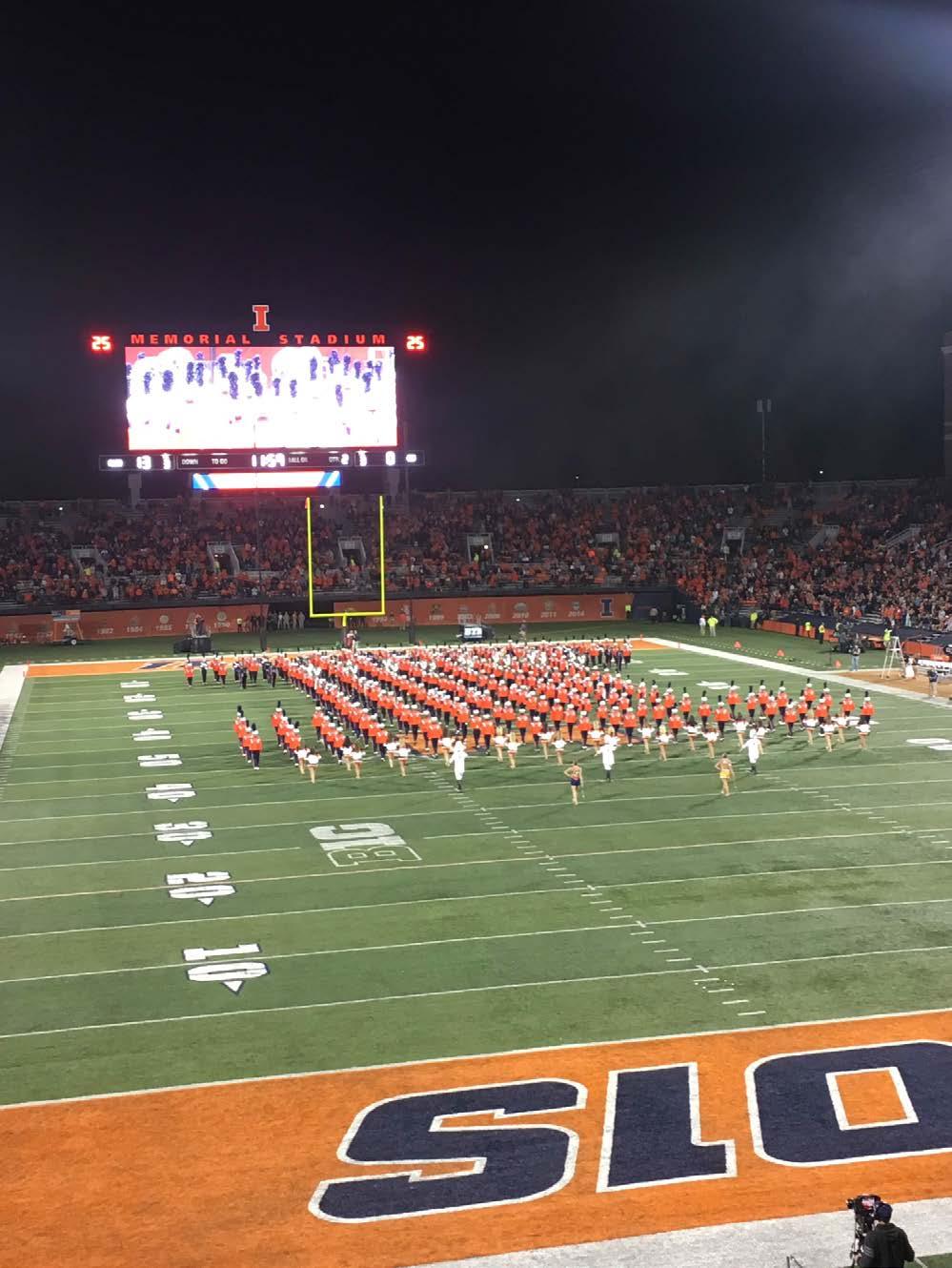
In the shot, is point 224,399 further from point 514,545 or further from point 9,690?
point 514,545

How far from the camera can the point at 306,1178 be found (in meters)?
7.87

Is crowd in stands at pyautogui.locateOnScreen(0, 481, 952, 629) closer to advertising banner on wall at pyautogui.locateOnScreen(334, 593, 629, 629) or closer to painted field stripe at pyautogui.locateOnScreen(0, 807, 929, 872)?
advertising banner on wall at pyautogui.locateOnScreen(334, 593, 629, 629)

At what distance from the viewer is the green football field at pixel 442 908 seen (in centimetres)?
1018

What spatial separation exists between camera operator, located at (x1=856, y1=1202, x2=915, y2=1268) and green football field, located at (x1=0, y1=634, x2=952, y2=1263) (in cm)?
418

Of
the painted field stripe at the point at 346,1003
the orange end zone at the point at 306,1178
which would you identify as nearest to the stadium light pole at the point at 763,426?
the painted field stripe at the point at 346,1003

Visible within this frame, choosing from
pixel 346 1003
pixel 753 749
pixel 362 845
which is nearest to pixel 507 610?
pixel 753 749

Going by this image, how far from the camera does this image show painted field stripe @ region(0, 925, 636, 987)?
11430 millimetres

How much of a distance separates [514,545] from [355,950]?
37.5 metres

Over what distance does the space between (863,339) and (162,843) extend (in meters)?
38.7

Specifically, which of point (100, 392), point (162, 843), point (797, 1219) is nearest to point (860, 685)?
point (162, 843)

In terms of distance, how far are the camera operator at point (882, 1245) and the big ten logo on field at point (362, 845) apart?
9.50 metres

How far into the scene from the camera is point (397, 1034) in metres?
10.0

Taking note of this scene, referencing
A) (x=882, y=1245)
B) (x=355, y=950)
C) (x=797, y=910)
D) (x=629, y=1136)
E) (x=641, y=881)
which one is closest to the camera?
(x=882, y=1245)

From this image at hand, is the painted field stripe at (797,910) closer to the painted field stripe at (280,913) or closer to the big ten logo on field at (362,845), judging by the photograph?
the painted field stripe at (280,913)
